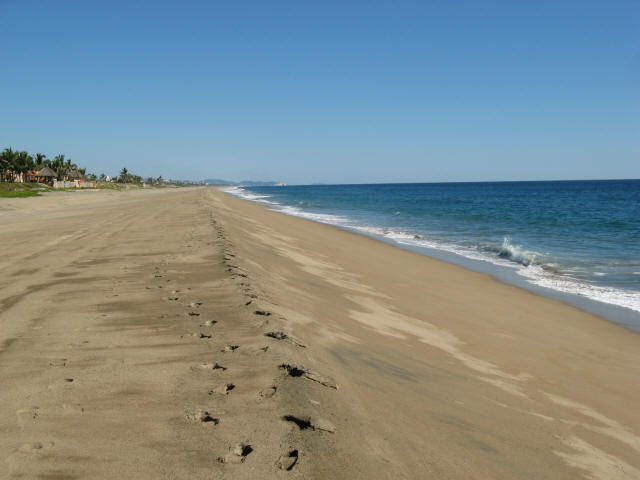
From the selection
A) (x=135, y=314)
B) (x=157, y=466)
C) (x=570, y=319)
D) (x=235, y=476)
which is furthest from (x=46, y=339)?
(x=570, y=319)

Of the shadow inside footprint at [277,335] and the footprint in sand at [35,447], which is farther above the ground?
the footprint in sand at [35,447]

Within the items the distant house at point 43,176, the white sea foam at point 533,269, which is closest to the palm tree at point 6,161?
the distant house at point 43,176

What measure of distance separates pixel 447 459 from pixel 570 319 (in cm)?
695

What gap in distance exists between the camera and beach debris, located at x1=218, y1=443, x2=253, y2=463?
2.49 metres

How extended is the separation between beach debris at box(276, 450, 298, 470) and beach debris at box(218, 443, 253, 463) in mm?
201

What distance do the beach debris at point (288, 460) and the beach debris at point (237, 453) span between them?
7.9 inches

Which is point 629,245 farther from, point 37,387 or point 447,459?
point 37,387

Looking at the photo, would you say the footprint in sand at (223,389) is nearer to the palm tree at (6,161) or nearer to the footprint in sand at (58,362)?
the footprint in sand at (58,362)

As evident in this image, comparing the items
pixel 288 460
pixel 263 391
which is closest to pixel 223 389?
pixel 263 391

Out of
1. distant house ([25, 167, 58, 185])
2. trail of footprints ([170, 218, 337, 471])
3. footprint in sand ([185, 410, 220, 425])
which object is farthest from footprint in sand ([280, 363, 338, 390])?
distant house ([25, 167, 58, 185])

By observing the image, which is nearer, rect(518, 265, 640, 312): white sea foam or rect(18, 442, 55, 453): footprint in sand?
rect(18, 442, 55, 453): footprint in sand

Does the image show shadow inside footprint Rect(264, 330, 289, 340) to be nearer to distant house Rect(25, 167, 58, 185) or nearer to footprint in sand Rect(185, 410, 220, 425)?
footprint in sand Rect(185, 410, 220, 425)

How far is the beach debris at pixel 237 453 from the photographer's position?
2488 millimetres

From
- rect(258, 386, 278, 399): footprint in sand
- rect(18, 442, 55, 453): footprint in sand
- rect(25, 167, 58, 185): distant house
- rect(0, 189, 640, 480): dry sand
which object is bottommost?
rect(0, 189, 640, 480): dry sand
